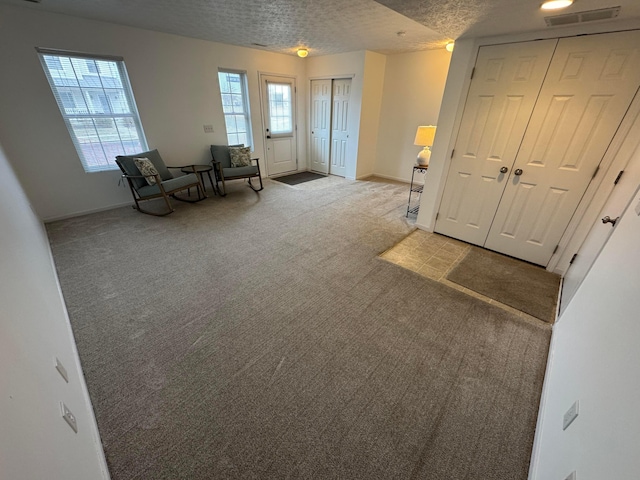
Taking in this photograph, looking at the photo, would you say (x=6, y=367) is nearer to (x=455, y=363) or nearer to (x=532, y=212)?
(x=455, y=363)

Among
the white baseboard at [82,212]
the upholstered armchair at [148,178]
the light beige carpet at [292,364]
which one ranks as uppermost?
the upholstered armchair at [148,178]

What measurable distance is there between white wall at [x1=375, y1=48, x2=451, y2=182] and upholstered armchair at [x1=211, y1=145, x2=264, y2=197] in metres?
2.85

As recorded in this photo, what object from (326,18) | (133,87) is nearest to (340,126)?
(326,18)

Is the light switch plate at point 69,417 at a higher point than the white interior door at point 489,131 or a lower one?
lower

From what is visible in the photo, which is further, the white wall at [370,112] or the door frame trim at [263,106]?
the door frame trim at [263,106]

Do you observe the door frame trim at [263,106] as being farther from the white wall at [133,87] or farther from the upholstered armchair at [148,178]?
the upholstered armchair at [148,178]

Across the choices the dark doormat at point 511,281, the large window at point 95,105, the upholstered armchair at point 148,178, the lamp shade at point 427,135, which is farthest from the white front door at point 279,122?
the dark doormat at point 511,281

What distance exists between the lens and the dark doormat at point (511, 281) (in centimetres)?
218

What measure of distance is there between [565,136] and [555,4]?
1.08 meters

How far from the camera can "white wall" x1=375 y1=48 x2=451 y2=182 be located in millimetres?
4488

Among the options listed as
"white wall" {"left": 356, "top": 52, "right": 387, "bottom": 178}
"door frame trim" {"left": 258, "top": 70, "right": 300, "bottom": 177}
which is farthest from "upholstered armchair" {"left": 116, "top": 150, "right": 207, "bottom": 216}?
"white wall" {"left": 356, "top": 52, "right": 387, "bottom": 178}

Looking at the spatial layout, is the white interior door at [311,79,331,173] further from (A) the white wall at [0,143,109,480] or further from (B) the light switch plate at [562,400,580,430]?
(B) the light switch plate at [562,400,580,430]

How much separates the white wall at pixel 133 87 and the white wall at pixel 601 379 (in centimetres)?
519

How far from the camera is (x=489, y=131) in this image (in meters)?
2.62
